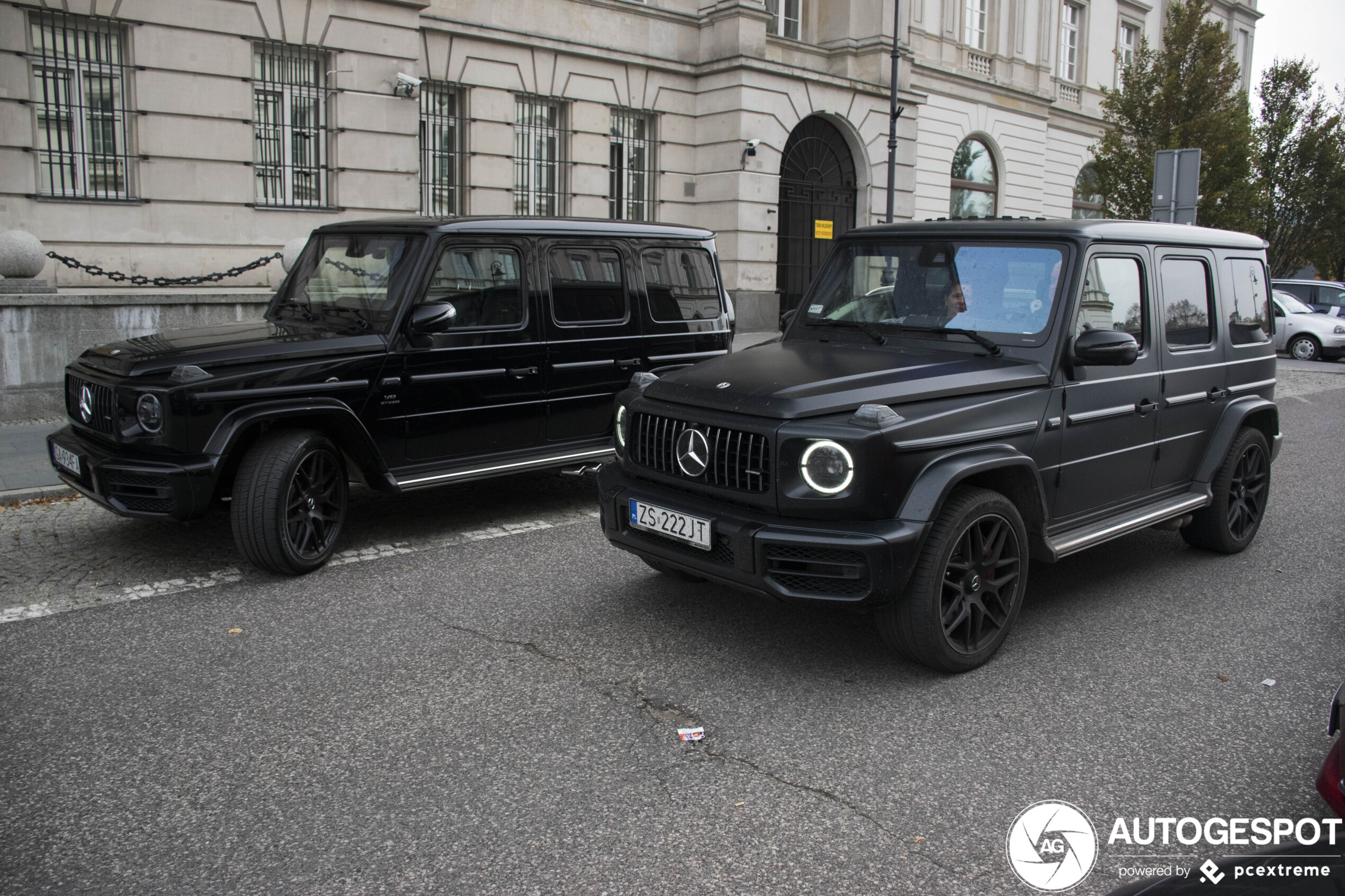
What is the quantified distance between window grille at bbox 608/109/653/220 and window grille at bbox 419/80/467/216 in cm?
343

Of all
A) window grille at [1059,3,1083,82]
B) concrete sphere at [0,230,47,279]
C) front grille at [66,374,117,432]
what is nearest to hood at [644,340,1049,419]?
front grille at [66,374,117,432]

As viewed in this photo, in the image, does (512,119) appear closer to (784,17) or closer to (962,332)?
(784,17)

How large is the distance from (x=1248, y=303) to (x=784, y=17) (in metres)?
20.4

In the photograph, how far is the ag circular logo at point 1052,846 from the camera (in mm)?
2857

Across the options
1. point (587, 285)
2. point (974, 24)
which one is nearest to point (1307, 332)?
point (974, 24)

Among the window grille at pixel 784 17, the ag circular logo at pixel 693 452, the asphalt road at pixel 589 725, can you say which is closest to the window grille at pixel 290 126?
the asphalt road at pixel 589 725

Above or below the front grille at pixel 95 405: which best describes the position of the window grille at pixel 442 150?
above

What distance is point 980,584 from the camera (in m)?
4.23

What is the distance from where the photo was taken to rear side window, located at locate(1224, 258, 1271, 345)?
6.02m

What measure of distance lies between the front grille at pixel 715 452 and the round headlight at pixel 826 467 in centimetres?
16

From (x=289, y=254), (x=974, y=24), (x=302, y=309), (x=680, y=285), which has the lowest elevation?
(x=302, y=309)

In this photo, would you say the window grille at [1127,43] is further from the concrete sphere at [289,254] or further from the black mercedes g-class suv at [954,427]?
the black mercedes g-class suv at [954,427]

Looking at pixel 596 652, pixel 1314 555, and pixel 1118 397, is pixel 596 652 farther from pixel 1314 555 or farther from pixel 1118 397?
pixel 1314 555

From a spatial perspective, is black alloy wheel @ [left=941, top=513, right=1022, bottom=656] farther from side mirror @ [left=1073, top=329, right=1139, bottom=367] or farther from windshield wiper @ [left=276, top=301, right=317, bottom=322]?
windshield wiper @ [left=276, top=301, right=317, bottom=322]
